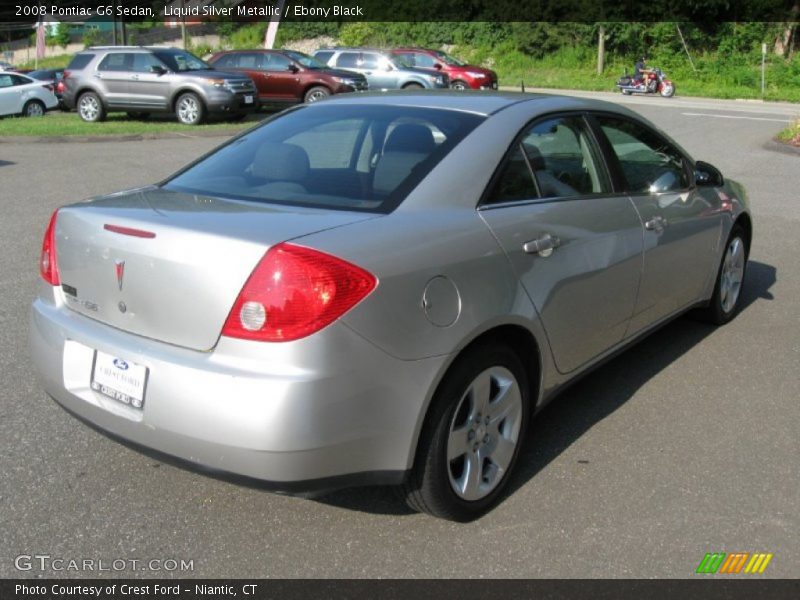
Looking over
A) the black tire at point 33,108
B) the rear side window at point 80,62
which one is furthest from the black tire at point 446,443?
the black tire at point 33,108

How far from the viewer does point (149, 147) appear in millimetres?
15562

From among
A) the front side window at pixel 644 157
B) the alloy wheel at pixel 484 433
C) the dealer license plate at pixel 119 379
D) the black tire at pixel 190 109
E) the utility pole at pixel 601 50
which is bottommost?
the black tire at pixel 190 109

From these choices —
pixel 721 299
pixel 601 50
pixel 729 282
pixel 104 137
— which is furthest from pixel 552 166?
pixel 601 50

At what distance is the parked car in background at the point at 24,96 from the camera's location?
77.1ft

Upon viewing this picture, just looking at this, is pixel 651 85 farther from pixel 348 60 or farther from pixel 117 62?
pixel 117 62

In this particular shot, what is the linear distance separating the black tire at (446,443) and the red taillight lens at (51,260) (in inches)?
61.0

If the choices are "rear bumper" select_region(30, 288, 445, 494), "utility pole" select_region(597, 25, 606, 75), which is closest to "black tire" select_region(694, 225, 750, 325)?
"rear bumper" select_region(30, 288, 445, 494)

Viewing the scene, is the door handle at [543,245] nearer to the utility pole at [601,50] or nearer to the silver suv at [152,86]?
the silver suv at [152,86]

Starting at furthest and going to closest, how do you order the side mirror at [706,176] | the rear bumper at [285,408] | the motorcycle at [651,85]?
1. the motorcycle at [651,85]
2. the side mirror at [706,176]
3. the rear bumper at [285,408]

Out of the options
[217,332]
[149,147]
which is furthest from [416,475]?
[149,147]

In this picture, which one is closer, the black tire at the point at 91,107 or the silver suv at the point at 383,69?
the black tire at the point at 91,107

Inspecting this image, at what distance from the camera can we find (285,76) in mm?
23344

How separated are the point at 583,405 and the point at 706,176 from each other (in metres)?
1.75

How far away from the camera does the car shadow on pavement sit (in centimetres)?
347
